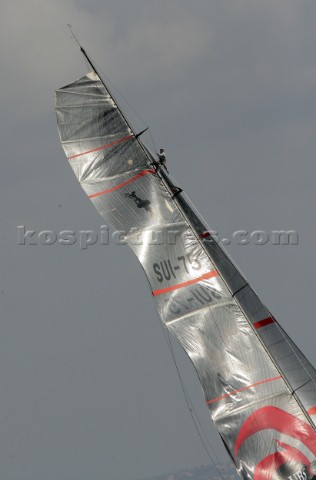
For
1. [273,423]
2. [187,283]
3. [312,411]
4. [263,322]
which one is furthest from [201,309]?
[312,411]

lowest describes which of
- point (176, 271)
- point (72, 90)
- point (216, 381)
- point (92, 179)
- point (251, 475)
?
point (251, 475)

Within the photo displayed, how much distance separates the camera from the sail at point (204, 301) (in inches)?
1162

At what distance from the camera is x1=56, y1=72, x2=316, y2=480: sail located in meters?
29.5

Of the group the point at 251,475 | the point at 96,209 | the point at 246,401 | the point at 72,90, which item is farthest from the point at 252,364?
the point at 72,90

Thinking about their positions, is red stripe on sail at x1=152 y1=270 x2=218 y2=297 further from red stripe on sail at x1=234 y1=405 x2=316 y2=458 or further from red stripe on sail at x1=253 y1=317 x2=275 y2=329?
red stripe on sail at x1=234 y1=405 x2=316 y2=458

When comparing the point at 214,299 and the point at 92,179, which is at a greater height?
the point at 92,179

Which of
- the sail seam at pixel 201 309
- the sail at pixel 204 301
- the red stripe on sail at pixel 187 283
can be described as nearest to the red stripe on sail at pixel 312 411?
the sail at pixel 204 301

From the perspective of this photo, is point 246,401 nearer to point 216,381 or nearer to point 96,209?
point 216,381

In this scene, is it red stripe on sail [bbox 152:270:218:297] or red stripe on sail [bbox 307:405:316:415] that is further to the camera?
red stripe on sail [bbox 307:405:316:415]

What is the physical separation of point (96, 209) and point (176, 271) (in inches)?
103

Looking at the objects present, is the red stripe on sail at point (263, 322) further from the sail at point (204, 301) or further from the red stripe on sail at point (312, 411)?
the red stripe on sail at point (312, 411)

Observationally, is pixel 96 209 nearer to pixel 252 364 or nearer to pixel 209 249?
pixel 209 249

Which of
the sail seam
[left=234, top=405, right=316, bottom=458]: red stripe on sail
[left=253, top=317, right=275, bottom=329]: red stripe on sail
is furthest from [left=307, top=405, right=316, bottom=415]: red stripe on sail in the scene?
the sail seam

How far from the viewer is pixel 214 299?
98.3ft
